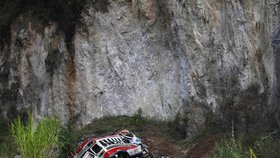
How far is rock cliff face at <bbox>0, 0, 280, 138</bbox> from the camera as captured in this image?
16109 mm

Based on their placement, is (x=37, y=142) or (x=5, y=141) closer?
(x=37, y=142)

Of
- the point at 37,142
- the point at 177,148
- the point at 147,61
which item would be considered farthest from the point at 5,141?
the point at 37,142

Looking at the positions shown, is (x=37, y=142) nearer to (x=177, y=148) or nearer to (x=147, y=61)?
(x=177, y=148)

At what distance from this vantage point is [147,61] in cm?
1902

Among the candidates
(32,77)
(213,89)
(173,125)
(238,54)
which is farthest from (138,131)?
(32,77)

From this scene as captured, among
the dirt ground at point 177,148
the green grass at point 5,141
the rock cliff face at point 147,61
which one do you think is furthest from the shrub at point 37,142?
the rock cliff face at point 147,61

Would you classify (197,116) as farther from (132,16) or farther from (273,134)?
(132,16)

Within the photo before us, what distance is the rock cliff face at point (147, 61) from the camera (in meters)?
16.1

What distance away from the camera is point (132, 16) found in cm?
1941

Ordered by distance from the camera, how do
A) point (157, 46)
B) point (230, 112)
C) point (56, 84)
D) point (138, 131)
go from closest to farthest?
point (230, 112), point (138, 131), point (157, 46), point (56, 84)

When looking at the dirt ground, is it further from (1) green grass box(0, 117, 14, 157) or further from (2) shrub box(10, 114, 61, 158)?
(1) green grass box(0, 117, 14, 157)

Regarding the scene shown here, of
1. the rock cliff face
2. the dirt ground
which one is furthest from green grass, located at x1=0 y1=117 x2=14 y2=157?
the dirt ground

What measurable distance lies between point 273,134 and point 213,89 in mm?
2661

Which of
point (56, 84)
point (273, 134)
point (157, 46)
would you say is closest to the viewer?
point (273, 134)
